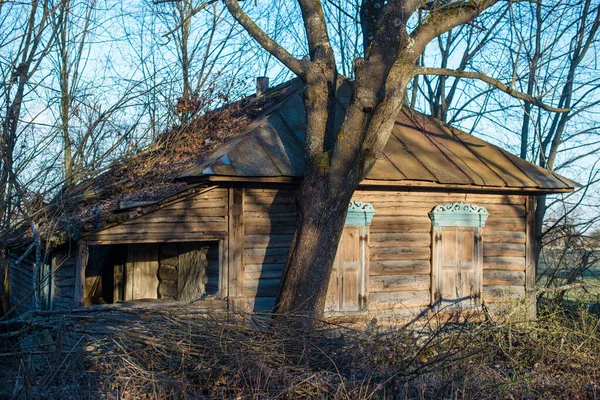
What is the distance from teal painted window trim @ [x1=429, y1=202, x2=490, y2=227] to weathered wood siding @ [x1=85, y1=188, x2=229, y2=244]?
3407 millimetres

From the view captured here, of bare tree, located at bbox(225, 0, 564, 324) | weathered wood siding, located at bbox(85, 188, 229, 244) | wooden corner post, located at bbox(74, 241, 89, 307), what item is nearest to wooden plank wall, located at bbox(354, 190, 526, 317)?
bare tree, located at bbox(225, 0, 564, 324)

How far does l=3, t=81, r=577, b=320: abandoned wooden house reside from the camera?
Answer: 8.74 m

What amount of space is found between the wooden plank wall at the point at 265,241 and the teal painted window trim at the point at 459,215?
241cm

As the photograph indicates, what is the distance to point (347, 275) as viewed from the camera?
9.71 metres

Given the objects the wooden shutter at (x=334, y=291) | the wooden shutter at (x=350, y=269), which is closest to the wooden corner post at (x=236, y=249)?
the wooden shutter at (x=334, y=291)

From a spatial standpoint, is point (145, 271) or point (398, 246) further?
point (145, 271)

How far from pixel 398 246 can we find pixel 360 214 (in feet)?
2.78

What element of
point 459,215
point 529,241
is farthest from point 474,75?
point 529,241

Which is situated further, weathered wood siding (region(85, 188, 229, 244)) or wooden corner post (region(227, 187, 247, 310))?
wooden corner post (region(227, 187, 247, 310))

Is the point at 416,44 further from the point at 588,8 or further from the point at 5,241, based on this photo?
the point at 588,8

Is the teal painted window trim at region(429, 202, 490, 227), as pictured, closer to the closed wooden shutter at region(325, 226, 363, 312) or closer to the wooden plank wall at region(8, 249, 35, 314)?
the closed wooden shutter at region(325, 226, 363, 312)

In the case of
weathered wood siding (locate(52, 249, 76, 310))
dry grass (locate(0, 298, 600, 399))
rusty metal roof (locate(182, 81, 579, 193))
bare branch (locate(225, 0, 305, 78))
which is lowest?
dry grass (locate(0, 298, 600, 399))

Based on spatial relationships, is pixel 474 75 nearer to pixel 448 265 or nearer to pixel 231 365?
pixel 448 265

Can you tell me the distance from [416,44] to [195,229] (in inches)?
148
